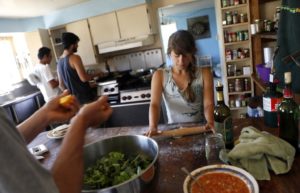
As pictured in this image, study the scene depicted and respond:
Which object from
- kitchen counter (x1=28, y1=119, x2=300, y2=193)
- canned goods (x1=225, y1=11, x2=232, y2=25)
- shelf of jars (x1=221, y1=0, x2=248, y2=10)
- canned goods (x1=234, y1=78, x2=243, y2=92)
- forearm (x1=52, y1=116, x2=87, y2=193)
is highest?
shelf of jars (x1=221, y1=0, x2=248, y2=10)

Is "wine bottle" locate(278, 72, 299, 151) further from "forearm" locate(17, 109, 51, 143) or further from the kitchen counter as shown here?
"forearm" locate(17, 109, 51, 143)

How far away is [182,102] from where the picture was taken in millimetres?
1511

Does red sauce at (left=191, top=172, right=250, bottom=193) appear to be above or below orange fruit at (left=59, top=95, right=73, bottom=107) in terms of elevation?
below

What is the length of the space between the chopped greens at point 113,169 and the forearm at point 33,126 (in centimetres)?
24

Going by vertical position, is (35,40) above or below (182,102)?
above

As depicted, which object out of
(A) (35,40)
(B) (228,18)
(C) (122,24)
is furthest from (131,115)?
(A) (35,40)

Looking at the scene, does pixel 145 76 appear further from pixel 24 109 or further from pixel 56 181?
pixel 56 181

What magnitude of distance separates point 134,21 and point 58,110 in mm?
2642

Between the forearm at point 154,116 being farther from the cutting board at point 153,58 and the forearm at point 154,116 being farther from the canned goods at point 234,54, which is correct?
the cutting board at point 153,58

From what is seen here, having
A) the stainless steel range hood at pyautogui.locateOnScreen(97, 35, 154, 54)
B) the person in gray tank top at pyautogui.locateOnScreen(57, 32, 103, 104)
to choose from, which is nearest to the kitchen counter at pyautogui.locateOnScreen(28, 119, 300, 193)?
the person in gray tank top at pyautogui.locateOnScreen(57, 32, 103, 104)

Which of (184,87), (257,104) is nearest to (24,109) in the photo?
(184,87)

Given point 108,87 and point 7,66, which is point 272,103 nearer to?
point 108,87

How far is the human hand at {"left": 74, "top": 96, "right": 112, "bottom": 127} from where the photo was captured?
26.3 inches

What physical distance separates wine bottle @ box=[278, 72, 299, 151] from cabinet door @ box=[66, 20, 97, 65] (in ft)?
10.3
